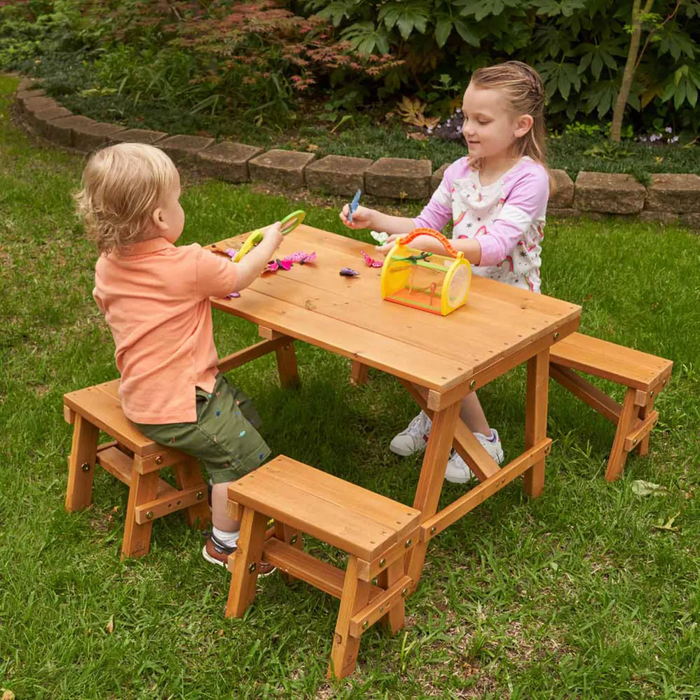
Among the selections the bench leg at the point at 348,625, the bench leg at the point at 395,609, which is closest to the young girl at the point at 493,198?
the bench leg at the point at 395,609

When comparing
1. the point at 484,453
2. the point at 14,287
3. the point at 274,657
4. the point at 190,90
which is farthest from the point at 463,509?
the point at 190,90

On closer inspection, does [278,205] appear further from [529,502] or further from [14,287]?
[529,502]

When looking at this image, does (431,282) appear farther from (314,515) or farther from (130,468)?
(130,468)

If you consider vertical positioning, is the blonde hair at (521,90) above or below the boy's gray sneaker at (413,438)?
above

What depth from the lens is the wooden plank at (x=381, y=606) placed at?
2.46m

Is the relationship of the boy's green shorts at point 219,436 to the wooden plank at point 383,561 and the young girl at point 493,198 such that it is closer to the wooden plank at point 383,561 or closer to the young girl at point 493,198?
the wooden plank at point 383,561

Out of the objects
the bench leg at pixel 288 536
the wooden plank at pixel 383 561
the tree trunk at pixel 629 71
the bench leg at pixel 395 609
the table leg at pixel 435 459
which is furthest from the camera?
the tree trunk at pixel 629 71

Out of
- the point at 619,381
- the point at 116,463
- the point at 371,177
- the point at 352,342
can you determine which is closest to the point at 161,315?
the point at 352,342

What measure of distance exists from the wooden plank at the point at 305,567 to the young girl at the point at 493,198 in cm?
91

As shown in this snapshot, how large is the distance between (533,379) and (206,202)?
318 cm

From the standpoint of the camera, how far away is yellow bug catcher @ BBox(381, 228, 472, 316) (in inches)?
114

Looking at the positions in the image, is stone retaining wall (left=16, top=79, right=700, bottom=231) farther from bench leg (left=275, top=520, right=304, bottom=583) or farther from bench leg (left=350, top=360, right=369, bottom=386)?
bench leg (left=275, top=520, right=304, bottom=583)

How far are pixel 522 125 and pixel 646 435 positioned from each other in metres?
1.30

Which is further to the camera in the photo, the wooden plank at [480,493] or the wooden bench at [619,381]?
the wooden bench at [619,381]
